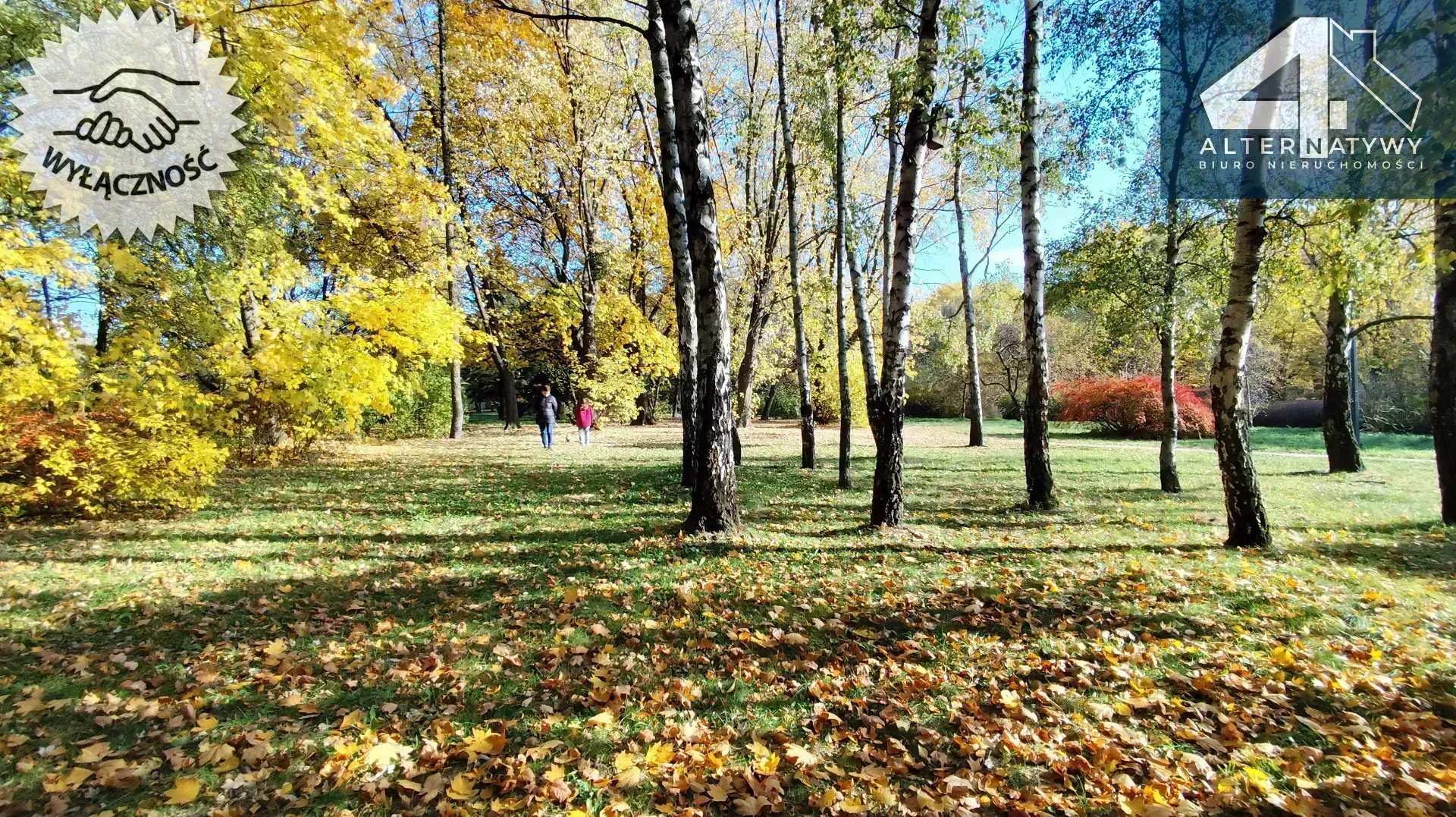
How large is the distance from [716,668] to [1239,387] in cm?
638

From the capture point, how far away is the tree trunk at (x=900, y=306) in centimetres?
664

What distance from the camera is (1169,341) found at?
34.2 ft

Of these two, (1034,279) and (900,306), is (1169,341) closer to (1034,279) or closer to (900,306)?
(1034,279)

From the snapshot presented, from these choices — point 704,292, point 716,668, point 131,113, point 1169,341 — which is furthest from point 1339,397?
point 131,113

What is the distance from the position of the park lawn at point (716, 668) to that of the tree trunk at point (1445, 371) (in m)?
0.95

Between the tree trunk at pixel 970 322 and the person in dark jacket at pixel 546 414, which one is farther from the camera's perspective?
the tree trunk at pixel 970 322

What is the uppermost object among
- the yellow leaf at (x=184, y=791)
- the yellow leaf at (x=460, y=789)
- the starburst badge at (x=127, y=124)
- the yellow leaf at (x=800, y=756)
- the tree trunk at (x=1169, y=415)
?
the starburst badge at (x=127, y=124)

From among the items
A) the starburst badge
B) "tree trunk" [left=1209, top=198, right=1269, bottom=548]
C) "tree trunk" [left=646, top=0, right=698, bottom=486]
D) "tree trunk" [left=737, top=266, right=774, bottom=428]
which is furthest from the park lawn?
"tree trunk" [left=737, top=266, right=774, bottom=428]

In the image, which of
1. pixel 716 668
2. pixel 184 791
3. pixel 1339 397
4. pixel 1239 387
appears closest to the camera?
pixel 184 791

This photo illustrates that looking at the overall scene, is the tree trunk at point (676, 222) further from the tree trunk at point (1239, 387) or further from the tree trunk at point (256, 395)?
the tree trunk at point (256, 395)

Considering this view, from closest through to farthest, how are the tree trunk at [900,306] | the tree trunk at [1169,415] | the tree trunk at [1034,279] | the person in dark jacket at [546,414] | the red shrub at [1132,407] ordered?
the tree trunk at [900,306] < the tree trunk at [1034,279] < the tree trunk at [1169,415] < the person in dark jacket at [546,414] < the red shrub at [1132,407]

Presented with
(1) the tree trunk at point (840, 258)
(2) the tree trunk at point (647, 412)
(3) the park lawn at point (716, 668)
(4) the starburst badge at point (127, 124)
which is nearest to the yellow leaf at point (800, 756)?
(3) the park lawn at point (716, 668)

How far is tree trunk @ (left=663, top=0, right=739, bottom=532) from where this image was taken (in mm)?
6004

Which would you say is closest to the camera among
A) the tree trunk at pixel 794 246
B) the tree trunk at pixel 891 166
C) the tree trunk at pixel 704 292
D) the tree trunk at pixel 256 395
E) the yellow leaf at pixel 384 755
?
the yellow leaf at pixel 384 755
